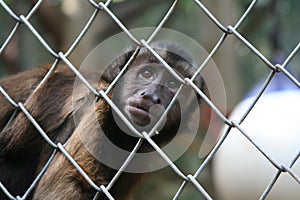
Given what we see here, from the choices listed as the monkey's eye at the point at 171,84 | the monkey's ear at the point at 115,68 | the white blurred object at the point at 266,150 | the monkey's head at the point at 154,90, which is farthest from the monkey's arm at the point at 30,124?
the white blurred object at the point at 266,150

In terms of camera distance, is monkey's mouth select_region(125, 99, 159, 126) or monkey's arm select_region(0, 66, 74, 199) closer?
monkey's mouth select_region(125, 99, 159, 126)

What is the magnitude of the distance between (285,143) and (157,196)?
504 centimetres

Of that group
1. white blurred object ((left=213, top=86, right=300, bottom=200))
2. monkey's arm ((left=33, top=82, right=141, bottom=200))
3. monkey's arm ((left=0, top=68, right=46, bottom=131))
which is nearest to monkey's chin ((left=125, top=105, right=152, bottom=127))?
monkey's arm ((left=33, top=82, right=141, bottom=200))

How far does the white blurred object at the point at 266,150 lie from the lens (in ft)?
11.6

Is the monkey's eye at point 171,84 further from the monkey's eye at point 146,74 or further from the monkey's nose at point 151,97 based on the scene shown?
the monkey's nose at point 151,97

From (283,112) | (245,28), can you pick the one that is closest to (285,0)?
(245,28)

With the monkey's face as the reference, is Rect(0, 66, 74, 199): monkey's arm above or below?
below

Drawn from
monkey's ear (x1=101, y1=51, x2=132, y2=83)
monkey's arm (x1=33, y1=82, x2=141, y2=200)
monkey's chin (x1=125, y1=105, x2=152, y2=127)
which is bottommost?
monkey's arm (x1=33, y1=82, x2=141, y2=200)

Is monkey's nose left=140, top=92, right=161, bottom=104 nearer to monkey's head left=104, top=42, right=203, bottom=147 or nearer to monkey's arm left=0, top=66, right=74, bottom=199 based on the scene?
monkey's head left=104, top=42, right=203, bottom=147

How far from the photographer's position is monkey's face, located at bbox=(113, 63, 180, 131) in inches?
127

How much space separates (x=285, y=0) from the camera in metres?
7.48

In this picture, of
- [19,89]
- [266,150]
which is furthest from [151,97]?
[19,89]

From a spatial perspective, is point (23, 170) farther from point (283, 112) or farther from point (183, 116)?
point (283, 112)

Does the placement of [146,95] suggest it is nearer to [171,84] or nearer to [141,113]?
[141,113]
